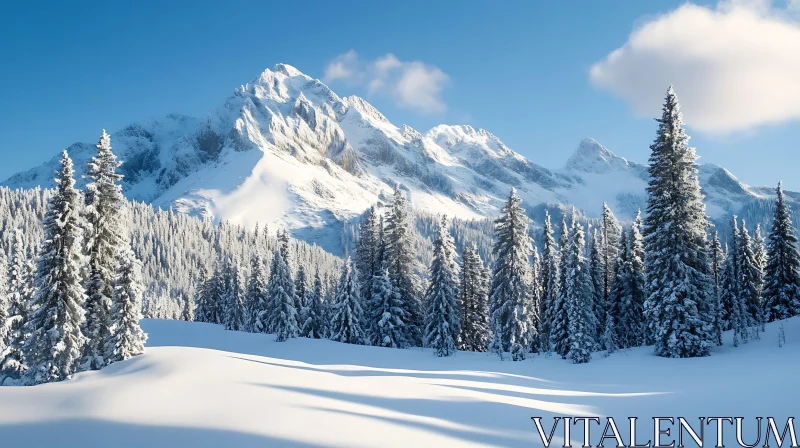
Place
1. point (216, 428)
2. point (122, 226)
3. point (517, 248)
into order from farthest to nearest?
point (517, 248), point (122, 226), point (216, 428)

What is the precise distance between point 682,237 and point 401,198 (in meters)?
21.9

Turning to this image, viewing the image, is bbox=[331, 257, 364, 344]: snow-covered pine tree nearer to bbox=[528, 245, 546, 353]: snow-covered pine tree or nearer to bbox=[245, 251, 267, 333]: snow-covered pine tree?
bbox=[528, 245, 546, 353]: snow-covered pine tree

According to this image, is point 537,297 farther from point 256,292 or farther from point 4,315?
point 4,315

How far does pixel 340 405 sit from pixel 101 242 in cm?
2116

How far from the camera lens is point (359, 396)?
11.2 metres

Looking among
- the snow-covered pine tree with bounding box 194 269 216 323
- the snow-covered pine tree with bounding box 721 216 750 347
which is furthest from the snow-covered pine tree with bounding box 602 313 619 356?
the snow-covered pine tree with bounding box 194 269 216 323

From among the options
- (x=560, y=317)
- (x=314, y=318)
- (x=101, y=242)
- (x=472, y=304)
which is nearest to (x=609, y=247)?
(x=472, y=304)

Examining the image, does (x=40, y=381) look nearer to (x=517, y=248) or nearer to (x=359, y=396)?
(x=359, y=396)

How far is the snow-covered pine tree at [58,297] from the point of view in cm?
2219

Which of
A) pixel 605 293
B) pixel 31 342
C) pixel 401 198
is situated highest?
pixel 401 198

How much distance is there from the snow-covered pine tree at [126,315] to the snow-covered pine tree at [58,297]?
1842 mm

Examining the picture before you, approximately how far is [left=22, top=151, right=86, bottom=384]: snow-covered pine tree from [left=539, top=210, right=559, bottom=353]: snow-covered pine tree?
3123 cm

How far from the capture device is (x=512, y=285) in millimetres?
31922

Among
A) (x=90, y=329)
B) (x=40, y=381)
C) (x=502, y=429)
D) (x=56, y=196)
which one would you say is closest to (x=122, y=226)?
(x=56, y=196)
